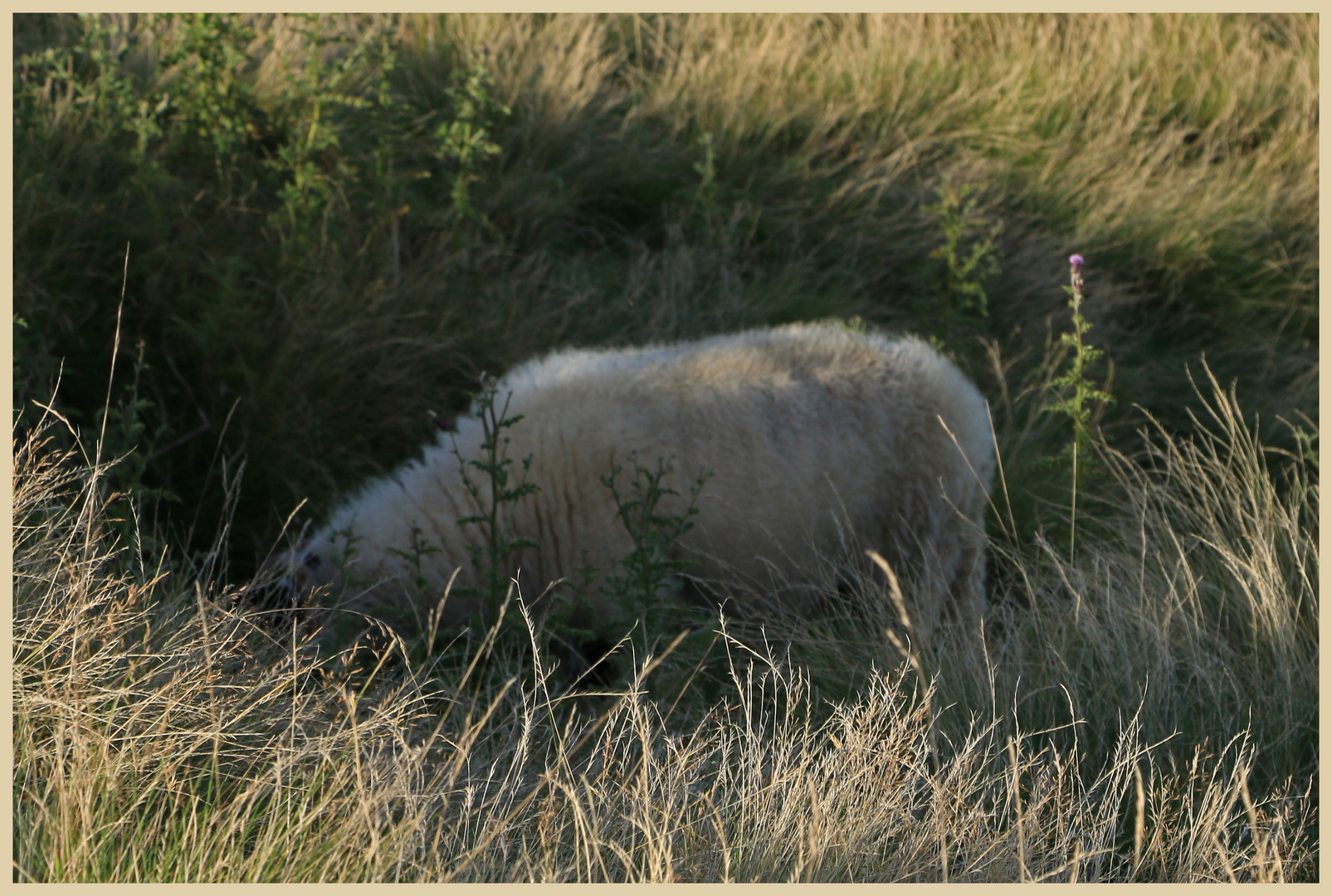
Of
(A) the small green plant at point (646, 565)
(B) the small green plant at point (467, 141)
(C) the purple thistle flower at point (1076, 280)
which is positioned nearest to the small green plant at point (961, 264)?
(C) the purple thistle flower at point (1076, 280)

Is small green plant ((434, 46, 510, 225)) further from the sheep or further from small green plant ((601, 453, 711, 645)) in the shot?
small green plant ((601, 453, 711, 645))

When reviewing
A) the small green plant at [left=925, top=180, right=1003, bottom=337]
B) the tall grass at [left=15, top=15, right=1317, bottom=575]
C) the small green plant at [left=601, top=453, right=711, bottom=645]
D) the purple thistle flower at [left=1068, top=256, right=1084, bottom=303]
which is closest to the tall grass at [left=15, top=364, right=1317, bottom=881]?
the small green plant at [left=601, top=453, right=711, bottom=645]

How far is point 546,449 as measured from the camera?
13.0 ft

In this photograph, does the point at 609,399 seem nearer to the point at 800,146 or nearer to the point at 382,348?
the point at 382,348

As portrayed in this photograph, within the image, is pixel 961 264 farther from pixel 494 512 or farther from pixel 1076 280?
pixel 494 512

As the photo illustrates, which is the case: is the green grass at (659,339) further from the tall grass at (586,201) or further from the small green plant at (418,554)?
the small green plant at (418,554)

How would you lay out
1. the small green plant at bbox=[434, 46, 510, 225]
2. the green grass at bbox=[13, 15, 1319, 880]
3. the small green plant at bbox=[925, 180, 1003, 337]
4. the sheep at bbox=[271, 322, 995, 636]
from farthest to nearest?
the small green plant at bbox=[925, 180, 1003, 337]
the small green plant at bbox=[434, 46, 510, 225]
the sheep at bbox=[271, 322, 995, 636]
the green grass at bbox=[13, 15, 1319, 880]

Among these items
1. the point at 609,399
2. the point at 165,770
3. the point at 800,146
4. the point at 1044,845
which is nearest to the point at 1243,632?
the point at 1044,845

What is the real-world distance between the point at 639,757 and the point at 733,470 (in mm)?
1440

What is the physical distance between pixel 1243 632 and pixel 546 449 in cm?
218

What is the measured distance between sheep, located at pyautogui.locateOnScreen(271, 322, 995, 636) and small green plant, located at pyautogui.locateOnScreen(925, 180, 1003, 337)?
50.6 inches

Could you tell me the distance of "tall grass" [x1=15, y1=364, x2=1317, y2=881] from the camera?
211 cm

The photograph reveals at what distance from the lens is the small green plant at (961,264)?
577 centimetres

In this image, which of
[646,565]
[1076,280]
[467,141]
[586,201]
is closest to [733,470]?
[646,565]
